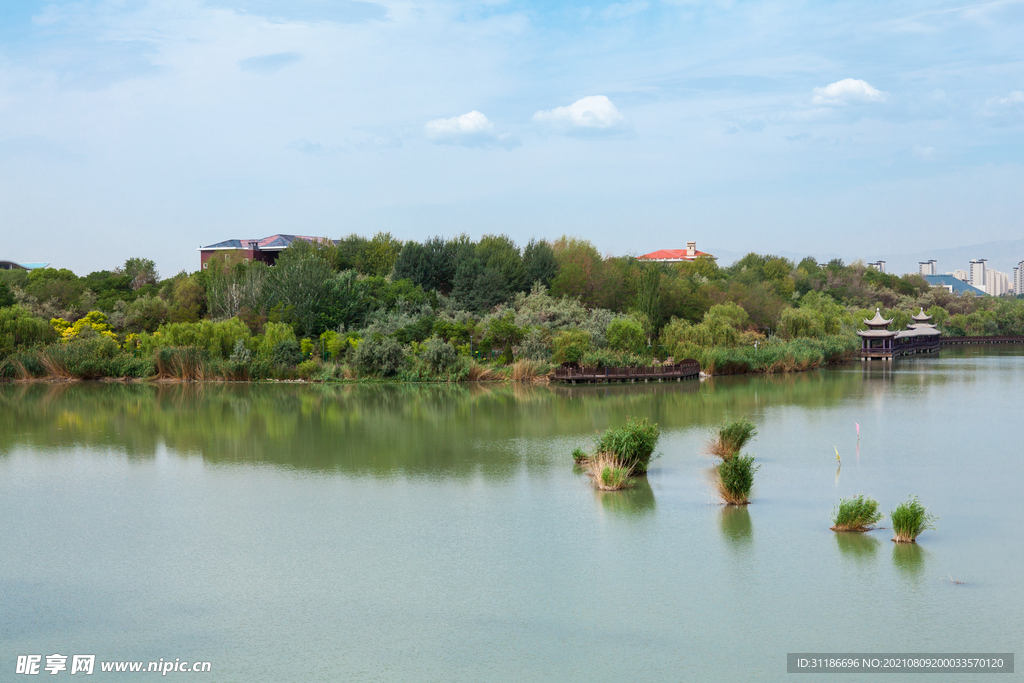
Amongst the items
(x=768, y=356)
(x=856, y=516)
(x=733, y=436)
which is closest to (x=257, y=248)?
(x=768, y=356)

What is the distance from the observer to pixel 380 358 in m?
37.8

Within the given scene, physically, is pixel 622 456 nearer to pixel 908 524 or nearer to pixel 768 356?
pixel 908 524

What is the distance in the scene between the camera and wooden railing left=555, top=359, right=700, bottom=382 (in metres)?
37.2

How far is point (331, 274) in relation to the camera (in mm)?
45906

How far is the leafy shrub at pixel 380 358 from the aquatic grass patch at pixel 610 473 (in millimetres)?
21948

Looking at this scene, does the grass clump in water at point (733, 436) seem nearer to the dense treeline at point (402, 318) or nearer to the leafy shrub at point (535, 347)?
the dense treeline at point (402, 318)

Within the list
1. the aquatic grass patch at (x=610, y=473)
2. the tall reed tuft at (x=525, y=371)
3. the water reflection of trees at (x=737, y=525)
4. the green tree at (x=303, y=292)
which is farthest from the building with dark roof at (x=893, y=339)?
the water reflection of trees at (x=737, y=525)

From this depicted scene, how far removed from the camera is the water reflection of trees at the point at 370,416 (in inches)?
786

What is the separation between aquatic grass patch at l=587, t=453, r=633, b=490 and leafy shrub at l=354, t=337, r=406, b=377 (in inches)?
864

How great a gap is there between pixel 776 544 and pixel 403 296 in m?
35.0

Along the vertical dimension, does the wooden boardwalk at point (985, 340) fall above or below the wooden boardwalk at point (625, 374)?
above

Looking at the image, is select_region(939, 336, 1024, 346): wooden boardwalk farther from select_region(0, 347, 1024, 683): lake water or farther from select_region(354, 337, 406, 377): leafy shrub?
select_region(0, 347, 1024, 683): lake water

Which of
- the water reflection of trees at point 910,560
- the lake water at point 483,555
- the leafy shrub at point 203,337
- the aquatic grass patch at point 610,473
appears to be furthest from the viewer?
the leafy shrub at point 203,337

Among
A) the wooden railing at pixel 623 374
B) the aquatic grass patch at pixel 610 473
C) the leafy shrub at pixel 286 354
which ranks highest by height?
the leafy shrub at pixel 286 354
